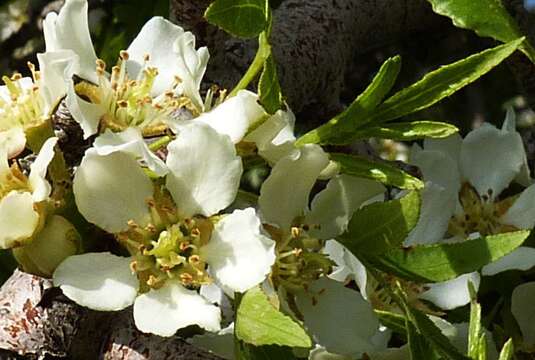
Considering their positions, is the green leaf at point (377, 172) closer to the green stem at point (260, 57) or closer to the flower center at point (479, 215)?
the green stem at point (260, 57)

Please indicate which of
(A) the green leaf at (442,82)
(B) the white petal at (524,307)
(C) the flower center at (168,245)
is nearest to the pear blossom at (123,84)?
(C) the flower center at (168,245)

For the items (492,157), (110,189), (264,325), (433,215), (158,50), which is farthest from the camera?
(492,157)

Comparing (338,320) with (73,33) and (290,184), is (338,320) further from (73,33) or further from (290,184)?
(73,33)

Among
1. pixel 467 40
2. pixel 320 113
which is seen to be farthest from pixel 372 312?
pixel 467 40

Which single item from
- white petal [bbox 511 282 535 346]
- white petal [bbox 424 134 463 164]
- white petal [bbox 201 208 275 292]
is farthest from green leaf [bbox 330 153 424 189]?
white petal [bbox 424 134 463 164]

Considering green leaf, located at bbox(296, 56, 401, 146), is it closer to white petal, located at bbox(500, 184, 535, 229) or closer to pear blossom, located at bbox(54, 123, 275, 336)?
pear blossom, located at bbox(54, 123, 275, 336)

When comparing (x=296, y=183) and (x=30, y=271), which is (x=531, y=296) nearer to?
(x=296, y=183)

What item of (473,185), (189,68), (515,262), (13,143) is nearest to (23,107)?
(13,143)

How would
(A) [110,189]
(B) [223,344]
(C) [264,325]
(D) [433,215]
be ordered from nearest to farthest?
(C) [264,325] < (A) [110,189] < (B) [223,344] < (D) [433,215]
